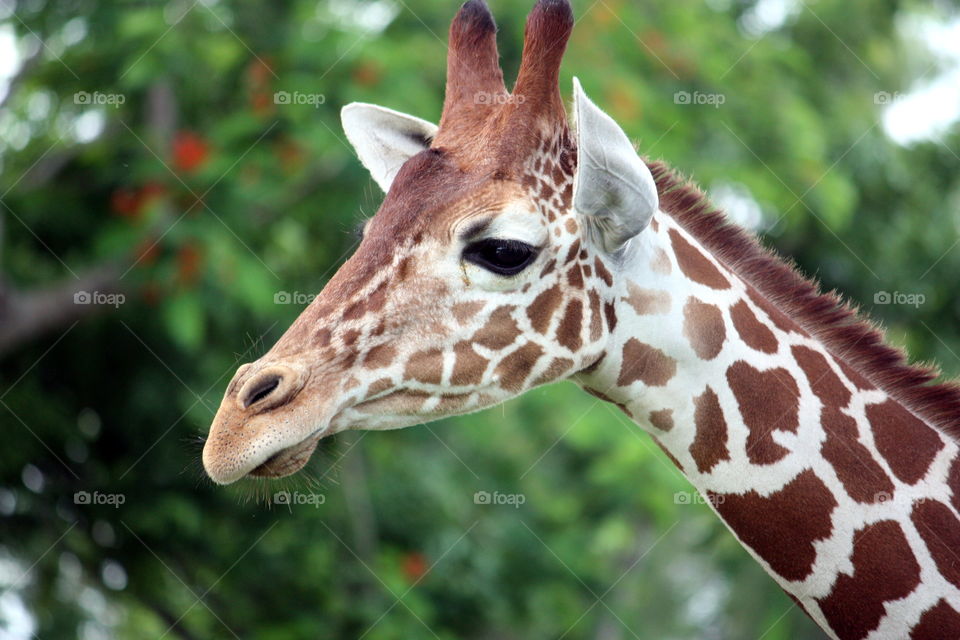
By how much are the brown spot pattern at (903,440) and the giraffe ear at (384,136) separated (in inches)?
79.7

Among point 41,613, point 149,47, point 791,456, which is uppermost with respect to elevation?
point 791,456

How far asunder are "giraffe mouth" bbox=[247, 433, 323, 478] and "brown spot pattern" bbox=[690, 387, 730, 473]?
50.5 inches

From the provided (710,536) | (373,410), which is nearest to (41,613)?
(710,536)

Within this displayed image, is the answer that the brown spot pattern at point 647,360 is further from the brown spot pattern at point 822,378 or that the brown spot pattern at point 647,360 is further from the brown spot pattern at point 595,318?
the brown spot pattern at point 822,378

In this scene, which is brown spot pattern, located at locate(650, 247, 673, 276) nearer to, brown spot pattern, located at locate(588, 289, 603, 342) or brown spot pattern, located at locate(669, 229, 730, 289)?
brown spot pattern, located at locate(669, 229, 730, 289)

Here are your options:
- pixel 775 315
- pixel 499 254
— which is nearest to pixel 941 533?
pixel 775 315

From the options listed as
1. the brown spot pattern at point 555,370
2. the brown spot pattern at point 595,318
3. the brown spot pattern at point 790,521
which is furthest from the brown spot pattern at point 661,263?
the brown spot pattern at point 790,521

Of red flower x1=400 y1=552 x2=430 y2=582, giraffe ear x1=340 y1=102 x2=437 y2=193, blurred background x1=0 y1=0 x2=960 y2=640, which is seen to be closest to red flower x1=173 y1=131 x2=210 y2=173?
blurred background x1=0 y1=0 x2=960 y2=640

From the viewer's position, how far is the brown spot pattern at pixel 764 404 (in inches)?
145

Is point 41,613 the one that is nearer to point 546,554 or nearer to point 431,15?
point 546,554

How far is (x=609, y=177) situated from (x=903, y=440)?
1391mm

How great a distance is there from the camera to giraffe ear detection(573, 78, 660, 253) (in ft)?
11.2

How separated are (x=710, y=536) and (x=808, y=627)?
133cm

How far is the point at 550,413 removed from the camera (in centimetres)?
1242
